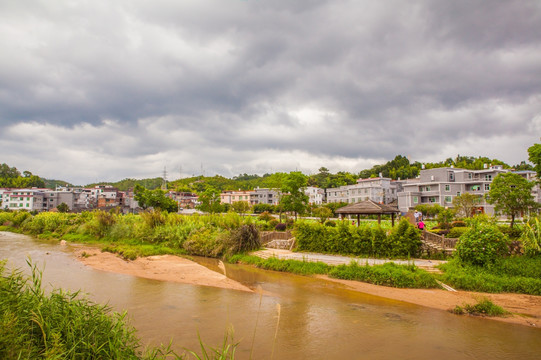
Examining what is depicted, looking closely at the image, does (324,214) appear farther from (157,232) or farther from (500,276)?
(500,276)

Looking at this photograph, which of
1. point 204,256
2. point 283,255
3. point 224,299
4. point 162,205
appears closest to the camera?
point 224,299

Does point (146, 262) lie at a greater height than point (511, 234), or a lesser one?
lesser

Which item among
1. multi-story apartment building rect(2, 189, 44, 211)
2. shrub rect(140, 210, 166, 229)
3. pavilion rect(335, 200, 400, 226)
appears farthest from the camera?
multi-story apartment building rect(2, 189, 44, 211)

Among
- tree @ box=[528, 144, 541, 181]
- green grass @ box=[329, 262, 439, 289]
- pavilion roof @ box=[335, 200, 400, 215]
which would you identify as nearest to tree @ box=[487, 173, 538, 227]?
tree @ box=[528, 144, 541, 181]

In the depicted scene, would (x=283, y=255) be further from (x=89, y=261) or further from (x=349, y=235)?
(x=89, y=261)

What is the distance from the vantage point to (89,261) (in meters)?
21.7

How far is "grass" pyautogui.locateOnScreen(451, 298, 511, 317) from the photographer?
10.9 meters

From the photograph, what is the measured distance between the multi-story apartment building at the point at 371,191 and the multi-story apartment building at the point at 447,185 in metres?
7.70

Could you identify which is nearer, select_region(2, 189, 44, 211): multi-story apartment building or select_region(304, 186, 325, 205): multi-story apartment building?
select_region(2, 189, 44, 211): multi-story apartment building

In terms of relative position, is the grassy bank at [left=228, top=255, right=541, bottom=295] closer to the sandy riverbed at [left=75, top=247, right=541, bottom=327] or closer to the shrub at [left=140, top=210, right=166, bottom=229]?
the sandy riverbed at [left=75, top=247, right=541, bottom=327]

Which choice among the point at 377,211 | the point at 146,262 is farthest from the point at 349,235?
the point at 146,262

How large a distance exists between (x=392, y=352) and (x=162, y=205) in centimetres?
5901

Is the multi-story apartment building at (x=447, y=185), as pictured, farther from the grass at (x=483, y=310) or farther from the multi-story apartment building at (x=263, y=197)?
the grass at (x=483, y=310)

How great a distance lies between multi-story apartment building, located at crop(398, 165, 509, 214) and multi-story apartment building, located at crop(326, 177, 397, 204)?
7.70 metres
